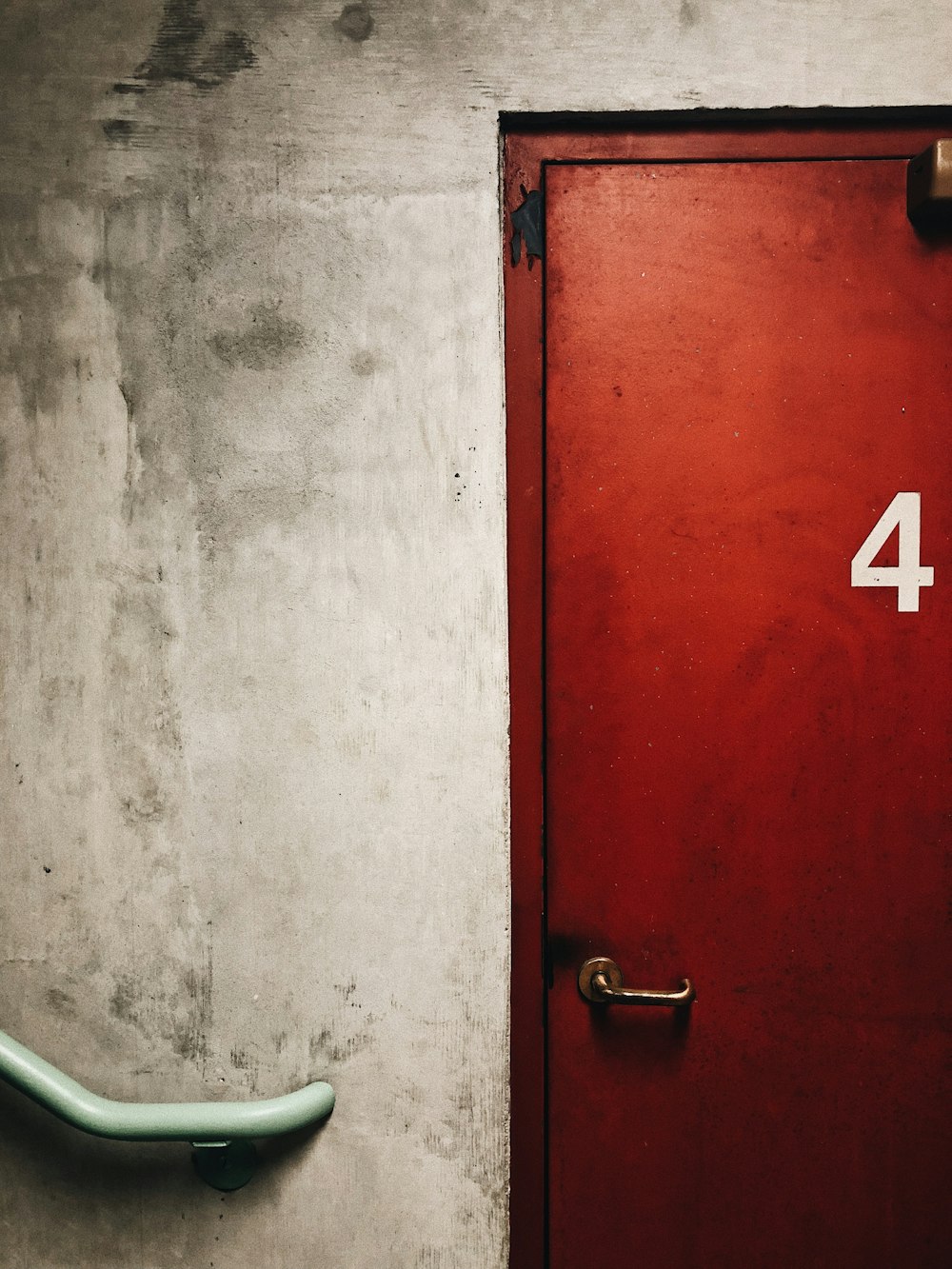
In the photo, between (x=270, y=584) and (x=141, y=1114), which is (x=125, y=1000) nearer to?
(x=141, y=1114)

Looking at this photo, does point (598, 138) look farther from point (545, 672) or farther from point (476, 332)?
point (545, 672)

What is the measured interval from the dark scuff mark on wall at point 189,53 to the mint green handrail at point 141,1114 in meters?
1.57

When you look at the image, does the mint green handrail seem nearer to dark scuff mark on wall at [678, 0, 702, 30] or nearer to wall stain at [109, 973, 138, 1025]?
wall stain at [109, 973, 138, 1025]

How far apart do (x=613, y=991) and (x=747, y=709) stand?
52cm

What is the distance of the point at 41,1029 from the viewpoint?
1.35 metres

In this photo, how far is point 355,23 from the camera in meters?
1.30

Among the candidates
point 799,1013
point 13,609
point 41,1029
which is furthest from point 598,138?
point 41,1029

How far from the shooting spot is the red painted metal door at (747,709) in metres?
1.34

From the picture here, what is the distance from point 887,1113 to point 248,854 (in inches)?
45.2

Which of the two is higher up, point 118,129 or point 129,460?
point 118,129

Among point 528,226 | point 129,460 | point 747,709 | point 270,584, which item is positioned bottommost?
point 747,709

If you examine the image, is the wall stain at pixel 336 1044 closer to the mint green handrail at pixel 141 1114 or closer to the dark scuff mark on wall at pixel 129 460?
the mint green handrail at pixel 141 1114

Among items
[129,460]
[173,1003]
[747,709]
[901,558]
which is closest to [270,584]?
[129,460]

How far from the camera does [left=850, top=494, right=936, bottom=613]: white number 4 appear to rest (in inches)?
52.7
